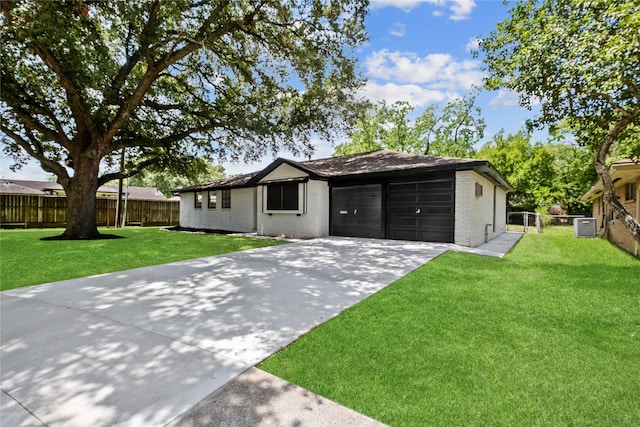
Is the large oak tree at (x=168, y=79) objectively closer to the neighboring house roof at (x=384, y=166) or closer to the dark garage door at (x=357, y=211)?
the neighboring house roof at (x=384, y=166)

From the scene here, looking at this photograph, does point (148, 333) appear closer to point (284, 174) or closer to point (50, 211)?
point (284, 174)

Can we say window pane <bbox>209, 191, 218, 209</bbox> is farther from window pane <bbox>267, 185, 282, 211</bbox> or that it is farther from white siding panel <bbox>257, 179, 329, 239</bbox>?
white siding panel <bbox>257, 179, 329, 239</bbox>

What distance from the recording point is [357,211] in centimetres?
1139

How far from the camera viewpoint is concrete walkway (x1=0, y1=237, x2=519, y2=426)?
185cm

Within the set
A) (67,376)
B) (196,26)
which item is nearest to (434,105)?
(196,26)

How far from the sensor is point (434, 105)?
26.4 metres

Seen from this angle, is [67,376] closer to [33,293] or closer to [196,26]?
[33,293]

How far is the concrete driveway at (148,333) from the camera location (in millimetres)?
1870

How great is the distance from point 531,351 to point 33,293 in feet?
20.2

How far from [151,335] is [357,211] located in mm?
9220

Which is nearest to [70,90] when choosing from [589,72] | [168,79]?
[168,79]

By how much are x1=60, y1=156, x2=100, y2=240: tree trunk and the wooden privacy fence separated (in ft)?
28.8

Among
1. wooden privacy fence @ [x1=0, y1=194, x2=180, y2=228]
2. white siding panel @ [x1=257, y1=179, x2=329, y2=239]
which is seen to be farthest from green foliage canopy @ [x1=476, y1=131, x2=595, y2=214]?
wooden privacy fence @ [x1=0, y1=194, x2=180, y2=228]

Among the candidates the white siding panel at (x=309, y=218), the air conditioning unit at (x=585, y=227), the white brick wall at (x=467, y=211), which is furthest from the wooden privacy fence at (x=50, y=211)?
the air conditioning unit at (x=585, y=227)
